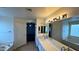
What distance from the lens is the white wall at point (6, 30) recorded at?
38.5 inches

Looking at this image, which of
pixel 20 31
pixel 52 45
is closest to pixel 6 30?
pixel 20 31

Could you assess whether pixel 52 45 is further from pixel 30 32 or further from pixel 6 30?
pixel 6 30

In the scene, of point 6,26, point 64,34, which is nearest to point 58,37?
point 64,34

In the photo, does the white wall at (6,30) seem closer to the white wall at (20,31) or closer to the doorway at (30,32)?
the white wall at (20,31)

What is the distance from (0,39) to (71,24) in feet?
2.40

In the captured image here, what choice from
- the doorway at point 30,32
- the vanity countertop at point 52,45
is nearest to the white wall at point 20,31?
the doorway at point 30,32

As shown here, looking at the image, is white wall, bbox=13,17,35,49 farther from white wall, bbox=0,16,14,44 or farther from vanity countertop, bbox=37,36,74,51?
vanity countertop, bbox=37,36,74,51

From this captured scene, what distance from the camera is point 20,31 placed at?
3.72 feet

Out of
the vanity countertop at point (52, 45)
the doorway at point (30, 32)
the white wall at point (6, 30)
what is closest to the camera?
the vanity countertop at point (52, 45)

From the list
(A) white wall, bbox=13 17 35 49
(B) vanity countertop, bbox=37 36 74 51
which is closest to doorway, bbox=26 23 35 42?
(A) white wall, bbox=13 17 35 49

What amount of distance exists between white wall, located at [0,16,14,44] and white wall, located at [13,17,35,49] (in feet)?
0.16

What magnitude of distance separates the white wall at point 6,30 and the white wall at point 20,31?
0.05 meters

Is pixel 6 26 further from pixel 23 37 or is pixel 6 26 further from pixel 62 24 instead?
pixel 62 24
